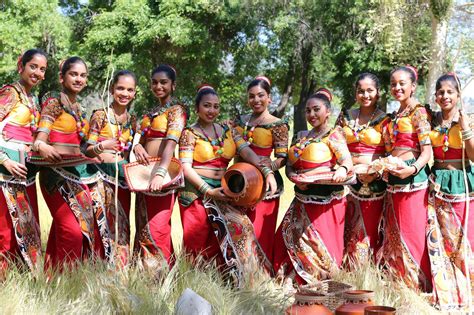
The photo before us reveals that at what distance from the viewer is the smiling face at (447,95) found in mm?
4477

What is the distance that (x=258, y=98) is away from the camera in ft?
16.4

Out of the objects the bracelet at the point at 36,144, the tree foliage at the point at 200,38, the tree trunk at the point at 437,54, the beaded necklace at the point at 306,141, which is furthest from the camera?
the tree foliage at the point at 200,38

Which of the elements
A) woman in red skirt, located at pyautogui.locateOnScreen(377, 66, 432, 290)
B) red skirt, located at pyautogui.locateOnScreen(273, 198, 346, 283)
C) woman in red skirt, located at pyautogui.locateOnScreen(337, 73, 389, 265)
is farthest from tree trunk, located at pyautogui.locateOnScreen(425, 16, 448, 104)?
red skirt, located at pyautogui.locateOnScreen(273, 198, 346, 283)

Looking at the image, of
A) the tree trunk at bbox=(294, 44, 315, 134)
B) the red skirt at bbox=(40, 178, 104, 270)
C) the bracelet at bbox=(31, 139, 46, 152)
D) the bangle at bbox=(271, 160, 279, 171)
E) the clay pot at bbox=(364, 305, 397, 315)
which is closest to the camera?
the clay pot at bbox=(364, 305, 397, 315)

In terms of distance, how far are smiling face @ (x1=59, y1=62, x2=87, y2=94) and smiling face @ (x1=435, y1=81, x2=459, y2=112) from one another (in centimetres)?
264

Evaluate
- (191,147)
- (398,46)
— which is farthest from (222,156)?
(398,46)

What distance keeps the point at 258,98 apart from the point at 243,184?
0.77 m

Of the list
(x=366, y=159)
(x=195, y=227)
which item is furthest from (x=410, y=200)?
(x=195, y=227)

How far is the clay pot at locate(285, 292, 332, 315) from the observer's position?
11.3 ft

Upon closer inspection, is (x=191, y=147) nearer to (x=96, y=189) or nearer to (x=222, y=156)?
(x=222, y=156)

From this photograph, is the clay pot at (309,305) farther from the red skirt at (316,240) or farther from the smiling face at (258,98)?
the smiling face at (258,98)

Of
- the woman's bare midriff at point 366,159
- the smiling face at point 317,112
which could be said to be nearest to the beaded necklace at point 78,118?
the smiling face at point 317,112

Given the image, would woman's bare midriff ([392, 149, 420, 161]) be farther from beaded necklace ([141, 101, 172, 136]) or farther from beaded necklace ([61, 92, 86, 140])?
beaded necklace ([61, 92, 86, 140])

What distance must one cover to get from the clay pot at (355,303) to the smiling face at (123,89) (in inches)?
90.2
